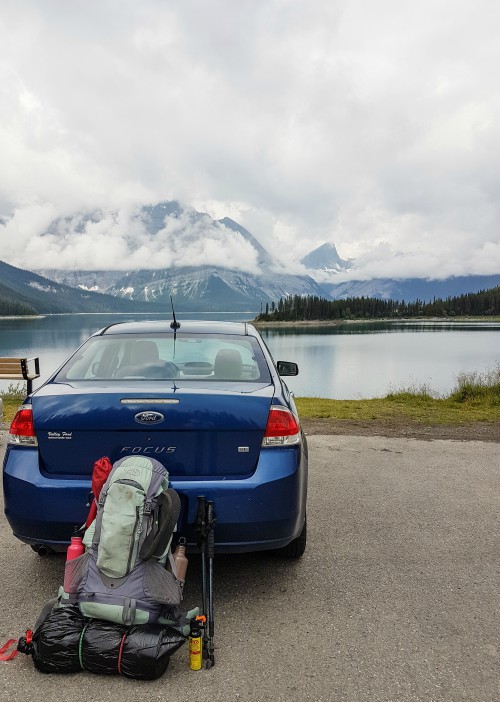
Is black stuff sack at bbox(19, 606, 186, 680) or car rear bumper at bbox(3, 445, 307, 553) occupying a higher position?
car rear bumper at bbox(3, 445, 307, 553)

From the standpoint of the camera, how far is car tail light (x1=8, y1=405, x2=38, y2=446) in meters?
3.26

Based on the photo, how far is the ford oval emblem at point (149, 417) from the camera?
3164mm

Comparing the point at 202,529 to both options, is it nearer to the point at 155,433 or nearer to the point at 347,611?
the point at 155,433

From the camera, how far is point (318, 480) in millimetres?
6180

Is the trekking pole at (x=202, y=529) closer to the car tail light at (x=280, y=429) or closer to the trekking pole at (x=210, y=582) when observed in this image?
the trekking pole at (x=210, y=582)

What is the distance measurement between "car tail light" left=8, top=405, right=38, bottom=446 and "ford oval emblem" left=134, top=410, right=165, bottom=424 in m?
0.68

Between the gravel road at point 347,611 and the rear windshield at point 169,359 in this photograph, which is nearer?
the gravel road at point 347,611

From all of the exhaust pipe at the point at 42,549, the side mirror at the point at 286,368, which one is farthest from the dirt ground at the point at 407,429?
the exhaust pipe at the point at 42,549

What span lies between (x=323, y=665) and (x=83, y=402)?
2007 mm

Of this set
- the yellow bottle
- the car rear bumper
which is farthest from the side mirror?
the yellow bottle

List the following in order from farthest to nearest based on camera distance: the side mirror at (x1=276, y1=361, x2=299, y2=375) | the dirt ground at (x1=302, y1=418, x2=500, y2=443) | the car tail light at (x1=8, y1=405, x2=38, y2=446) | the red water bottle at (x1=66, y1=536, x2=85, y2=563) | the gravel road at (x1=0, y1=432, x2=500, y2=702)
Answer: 1. the dirt ground at (x1=302, y1=418, x2=500, y2=443)
2. the side mirror at (x1=276, y1=361, x2=299, y2=375)
3. the car tail light at (x1=8, y1=405, x2=38, y2=446)
4. the red water bottle at (x1=66, y1=536, x2=85, y2=563)
5. the gravel road at (x1=0, y1=432, x2=500, y2=702)

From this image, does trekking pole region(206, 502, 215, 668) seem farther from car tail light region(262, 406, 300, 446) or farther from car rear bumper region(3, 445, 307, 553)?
car tail light region(262, 406, 300, 446)

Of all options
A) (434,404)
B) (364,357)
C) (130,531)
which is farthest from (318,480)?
(364,357)

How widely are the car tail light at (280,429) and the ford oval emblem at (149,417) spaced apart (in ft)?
2.18
